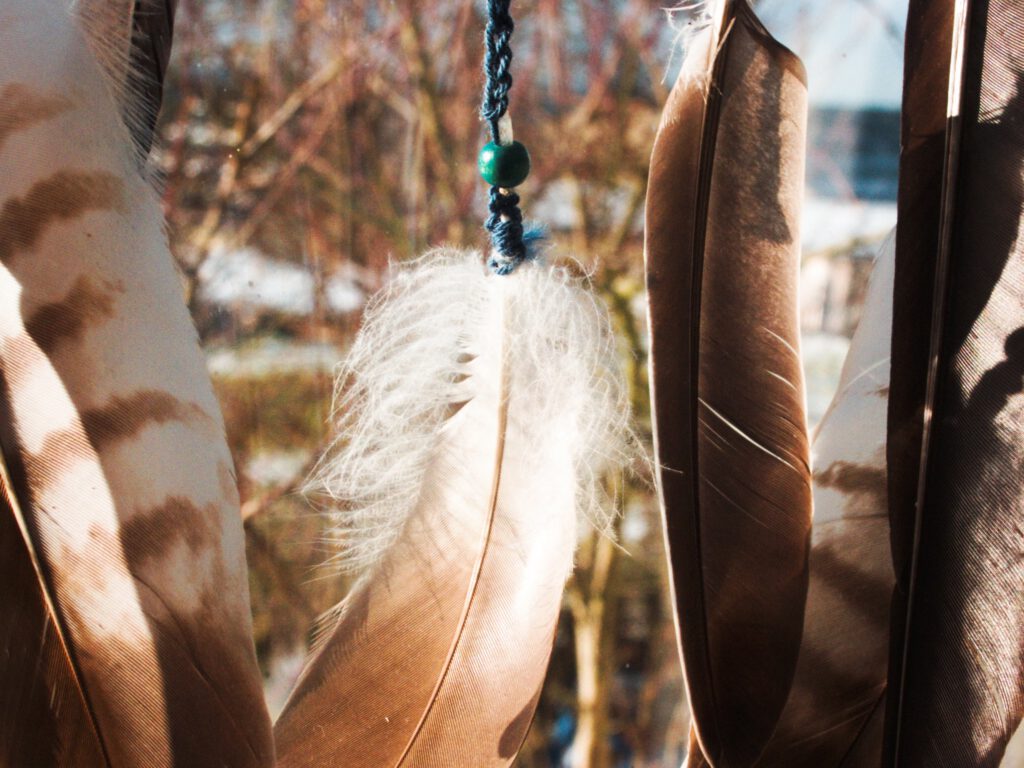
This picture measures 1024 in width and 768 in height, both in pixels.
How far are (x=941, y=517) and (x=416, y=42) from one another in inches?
46.2

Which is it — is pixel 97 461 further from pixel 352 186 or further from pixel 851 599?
pixel 352 186

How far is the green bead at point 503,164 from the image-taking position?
1.87ft

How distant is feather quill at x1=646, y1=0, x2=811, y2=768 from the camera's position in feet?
1.87

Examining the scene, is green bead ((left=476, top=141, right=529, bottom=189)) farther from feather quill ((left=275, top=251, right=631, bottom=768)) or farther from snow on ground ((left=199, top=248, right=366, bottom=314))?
snow on ground ((left=199, top=248, right=366, bottom=314))

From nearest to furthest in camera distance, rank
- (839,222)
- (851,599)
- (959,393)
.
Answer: (959,393) → (851,599) → (839,222)

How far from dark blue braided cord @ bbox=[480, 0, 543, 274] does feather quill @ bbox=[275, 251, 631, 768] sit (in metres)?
0.03

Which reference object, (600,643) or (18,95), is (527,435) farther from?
(600,643)

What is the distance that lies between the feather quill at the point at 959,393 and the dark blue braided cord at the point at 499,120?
0.91ft

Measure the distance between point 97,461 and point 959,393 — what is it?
2.07ft

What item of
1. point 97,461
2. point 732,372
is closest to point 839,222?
point 732,372

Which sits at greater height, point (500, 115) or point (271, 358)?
point (500, 115)

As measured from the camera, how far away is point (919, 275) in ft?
1.77

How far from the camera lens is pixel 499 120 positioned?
57cm

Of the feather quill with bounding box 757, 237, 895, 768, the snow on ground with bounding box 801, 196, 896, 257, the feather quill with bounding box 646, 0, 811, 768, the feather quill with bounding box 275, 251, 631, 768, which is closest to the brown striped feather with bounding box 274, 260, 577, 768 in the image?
the feather quill with bounding box 275, 251, 631, 768
